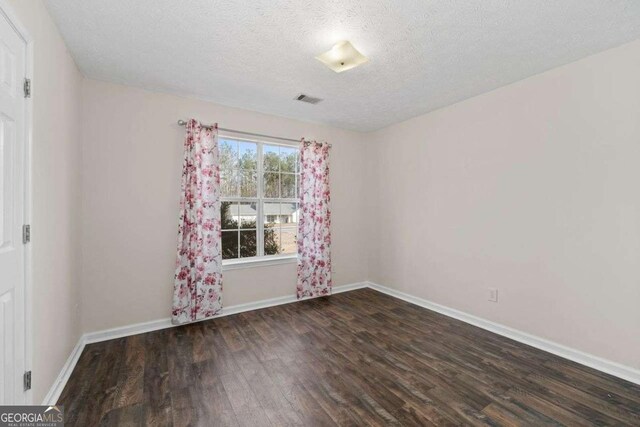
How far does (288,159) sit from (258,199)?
0.76 meters

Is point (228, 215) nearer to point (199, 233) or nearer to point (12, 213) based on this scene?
point (199, 233)

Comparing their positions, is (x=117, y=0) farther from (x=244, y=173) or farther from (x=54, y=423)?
(x=54, y=423)

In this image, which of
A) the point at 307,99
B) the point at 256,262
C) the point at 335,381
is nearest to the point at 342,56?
the point at 307,99

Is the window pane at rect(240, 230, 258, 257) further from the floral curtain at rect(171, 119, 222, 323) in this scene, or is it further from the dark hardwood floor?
the dark hardwood floor

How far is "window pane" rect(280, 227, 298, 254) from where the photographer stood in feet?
13.3

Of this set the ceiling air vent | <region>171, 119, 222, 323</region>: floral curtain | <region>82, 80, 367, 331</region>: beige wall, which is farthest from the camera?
the ceiling air vent

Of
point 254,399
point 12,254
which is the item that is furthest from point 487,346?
point 12,254

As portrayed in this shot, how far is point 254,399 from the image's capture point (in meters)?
1.94

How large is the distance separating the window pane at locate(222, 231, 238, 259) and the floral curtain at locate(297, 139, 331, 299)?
0.88 m

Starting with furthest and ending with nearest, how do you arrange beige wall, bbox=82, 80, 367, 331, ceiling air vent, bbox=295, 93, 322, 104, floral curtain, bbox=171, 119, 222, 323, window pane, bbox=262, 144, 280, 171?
window pane, bbox=262, 144, 280, 171 < ceiling air vent, bbox=295, 93, 322, 104 < floral curtain, bbox=171, 119, 222, 323 < beige wall, bbox=82, 80, 367, 331

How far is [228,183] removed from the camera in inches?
143

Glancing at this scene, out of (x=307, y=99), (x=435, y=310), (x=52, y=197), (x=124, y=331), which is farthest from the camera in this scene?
(x=435, y=310)

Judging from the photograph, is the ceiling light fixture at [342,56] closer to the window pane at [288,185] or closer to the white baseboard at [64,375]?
the window pane at [288,185]

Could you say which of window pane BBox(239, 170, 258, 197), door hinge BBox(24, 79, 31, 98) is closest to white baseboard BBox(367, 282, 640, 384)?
window pane BBox(239, 170, 258, 197)
